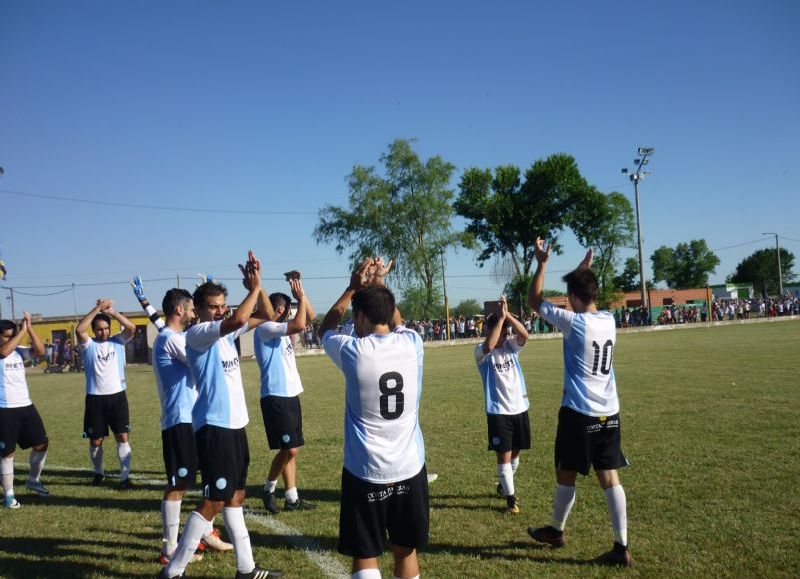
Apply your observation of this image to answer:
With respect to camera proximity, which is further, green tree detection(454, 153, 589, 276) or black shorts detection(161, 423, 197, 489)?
green tree detection(454, 153, 589, 276)

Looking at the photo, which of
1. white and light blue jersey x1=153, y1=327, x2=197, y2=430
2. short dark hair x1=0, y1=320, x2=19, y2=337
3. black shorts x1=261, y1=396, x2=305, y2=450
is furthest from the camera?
short dark hair x1=0, y1=320, x2=19, y2=337

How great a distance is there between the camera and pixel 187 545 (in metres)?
4.36

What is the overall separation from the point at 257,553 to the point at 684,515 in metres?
4.25

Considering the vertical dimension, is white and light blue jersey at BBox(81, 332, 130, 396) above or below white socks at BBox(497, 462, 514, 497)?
above

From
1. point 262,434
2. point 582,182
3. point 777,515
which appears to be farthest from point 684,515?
point 582,182

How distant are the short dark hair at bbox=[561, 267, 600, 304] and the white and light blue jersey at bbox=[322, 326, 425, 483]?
2.11 m

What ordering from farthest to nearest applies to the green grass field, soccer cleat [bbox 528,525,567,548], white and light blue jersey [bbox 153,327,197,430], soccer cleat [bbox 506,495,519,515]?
soccer cleat [bbox 506,495,519,515]
white and light blue jersey [bbox 153,327,197,430]
soccer cleat [bbox 528,525,567,548]
the green grass field

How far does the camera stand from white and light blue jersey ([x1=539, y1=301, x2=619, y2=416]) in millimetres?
4922

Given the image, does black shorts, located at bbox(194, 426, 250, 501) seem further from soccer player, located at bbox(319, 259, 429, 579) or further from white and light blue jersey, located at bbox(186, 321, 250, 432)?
soccer player, located at bbox(319, 259, 429, 579)

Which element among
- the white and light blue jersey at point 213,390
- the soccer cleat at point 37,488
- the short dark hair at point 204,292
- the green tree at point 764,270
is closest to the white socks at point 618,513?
the white and light blue jersey at point 213,390

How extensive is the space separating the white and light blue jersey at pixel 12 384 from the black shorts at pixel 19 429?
0.09m

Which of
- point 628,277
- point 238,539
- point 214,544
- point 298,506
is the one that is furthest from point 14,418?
point 628,277

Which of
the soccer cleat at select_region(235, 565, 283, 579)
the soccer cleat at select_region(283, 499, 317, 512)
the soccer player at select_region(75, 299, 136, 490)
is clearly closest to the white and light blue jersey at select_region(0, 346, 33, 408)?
the soccer player at select_region(75, 299, 136, 490)

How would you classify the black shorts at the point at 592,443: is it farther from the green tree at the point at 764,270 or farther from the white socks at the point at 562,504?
the green tree at the point at 764,270
